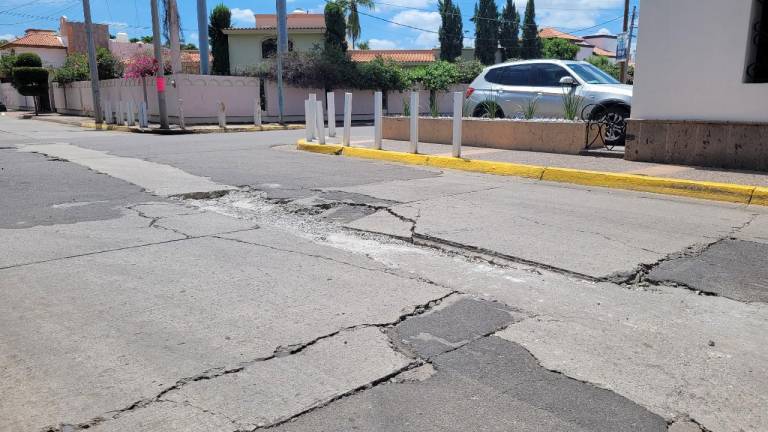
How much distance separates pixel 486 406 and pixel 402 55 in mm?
58134

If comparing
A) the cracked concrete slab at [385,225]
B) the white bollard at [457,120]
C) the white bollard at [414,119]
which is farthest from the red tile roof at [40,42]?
the cracked concrete slab at [385,225]

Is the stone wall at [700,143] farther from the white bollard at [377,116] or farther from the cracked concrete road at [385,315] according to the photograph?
the white bollard at [377,116]

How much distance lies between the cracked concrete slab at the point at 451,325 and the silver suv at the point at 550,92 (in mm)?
8297

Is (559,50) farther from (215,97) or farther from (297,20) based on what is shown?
(215,97)

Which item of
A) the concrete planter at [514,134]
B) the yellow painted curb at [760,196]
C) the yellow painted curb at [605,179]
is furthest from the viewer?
the concrete planter at [514,134]

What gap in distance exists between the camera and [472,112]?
14234 mm

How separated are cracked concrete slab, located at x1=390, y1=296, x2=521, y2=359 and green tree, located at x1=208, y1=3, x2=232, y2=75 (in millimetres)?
40252

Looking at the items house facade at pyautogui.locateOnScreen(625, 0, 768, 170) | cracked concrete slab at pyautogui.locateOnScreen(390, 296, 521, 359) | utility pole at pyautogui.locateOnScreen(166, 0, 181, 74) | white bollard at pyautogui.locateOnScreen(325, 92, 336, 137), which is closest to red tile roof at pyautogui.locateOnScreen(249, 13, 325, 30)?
utility pole at pyautogui.locateOnScreen(166, 0, 181, 74)

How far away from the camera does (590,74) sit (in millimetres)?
12523

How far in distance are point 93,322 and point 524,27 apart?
68.0 m

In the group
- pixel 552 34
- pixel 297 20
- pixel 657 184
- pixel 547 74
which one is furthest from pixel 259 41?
pixel 552 34

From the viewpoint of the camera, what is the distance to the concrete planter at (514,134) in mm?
11430

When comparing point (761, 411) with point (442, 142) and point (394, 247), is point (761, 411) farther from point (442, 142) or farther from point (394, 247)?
point (442, 142)

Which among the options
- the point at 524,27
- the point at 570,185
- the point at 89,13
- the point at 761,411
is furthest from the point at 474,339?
the point at 524,27
